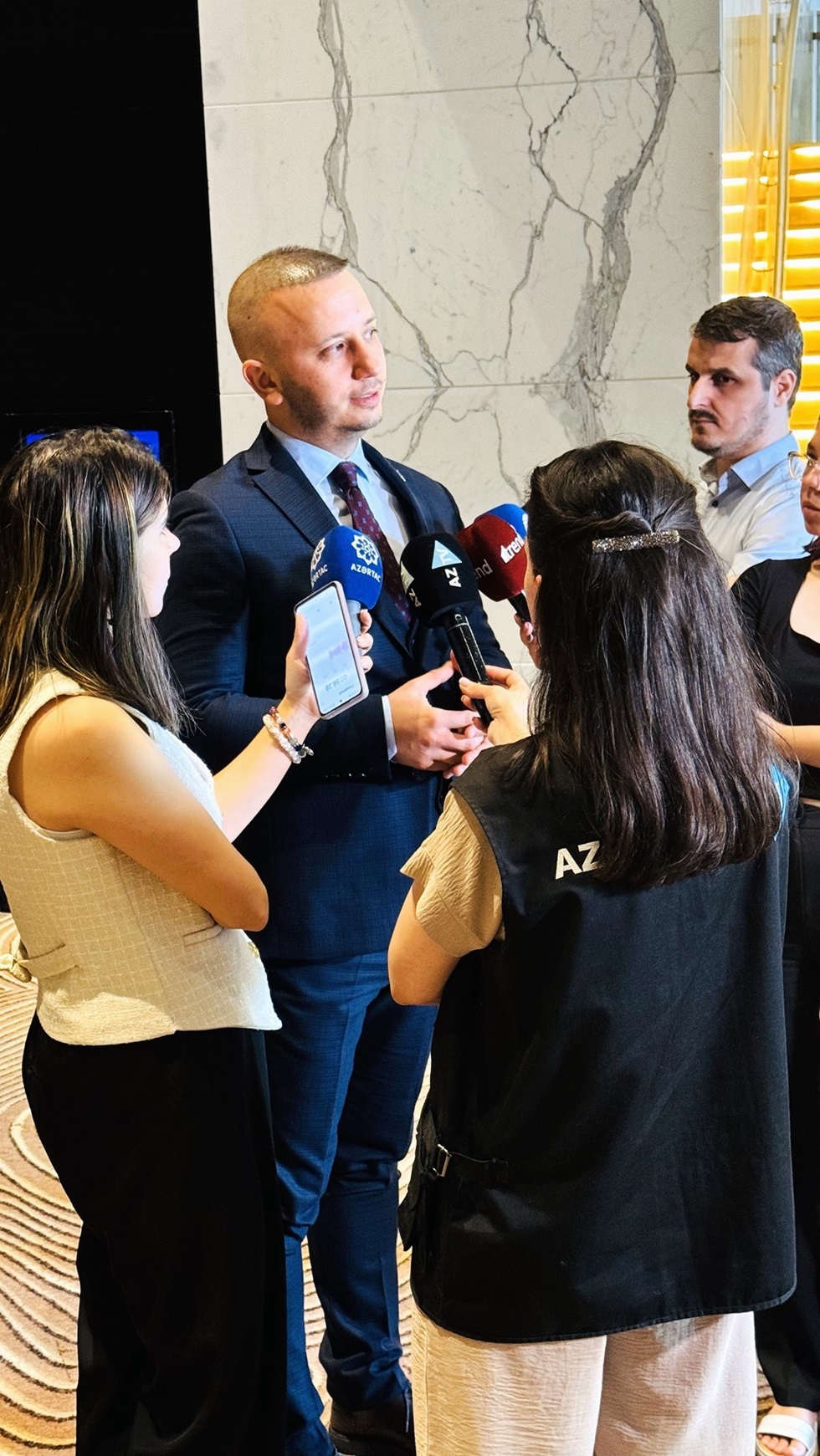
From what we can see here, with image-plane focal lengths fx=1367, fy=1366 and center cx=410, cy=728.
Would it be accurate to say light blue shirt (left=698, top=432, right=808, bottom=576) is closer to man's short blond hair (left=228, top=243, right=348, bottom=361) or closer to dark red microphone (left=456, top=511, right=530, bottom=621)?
dark red microphone (left=456, top=511, right=530, bottom=621)

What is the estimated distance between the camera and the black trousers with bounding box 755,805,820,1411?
205 centimetres

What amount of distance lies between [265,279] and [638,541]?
3.46 feet

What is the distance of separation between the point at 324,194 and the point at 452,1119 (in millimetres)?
3601

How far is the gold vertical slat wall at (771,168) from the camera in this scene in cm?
444

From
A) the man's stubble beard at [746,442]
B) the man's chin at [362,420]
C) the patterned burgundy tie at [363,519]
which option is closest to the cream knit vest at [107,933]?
the patterned burgundy tie at [363,519]

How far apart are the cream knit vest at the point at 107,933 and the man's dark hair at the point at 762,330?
6.05 feet

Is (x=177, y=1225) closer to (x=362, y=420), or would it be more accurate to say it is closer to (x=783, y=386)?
(x=362, y=420)

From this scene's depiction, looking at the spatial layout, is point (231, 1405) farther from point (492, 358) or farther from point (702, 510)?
point (492, 358)

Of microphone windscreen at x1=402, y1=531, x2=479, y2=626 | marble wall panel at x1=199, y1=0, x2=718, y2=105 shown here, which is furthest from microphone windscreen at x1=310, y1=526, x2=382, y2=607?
marble wall panel at x1=199, y1=0, x2=718, y2=105

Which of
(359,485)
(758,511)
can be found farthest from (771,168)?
(359,485)

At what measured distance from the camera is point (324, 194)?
426 centimetres

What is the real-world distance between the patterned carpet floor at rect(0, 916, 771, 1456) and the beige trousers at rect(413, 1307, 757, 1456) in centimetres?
104

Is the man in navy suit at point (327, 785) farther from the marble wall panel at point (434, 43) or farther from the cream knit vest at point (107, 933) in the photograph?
the marble wall panel at point (434, 43)

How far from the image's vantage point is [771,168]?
617cm
